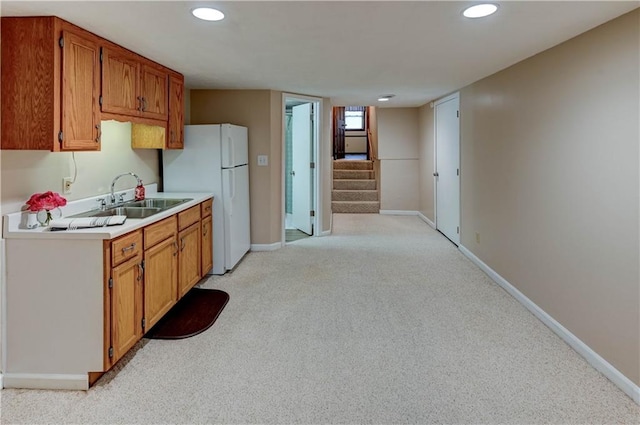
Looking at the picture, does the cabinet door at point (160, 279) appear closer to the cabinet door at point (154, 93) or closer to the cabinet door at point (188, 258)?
the cabinet door at point (188, 258)

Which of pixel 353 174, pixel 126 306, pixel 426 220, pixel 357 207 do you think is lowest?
pixel 126 306

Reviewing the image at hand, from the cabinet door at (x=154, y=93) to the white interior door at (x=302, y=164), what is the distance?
8.71 feet

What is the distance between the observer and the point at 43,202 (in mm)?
2354

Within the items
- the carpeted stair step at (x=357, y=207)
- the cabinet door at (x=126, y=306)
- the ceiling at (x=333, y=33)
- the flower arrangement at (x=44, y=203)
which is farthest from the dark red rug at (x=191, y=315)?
the carpeted stair step at (x=357, y=207)

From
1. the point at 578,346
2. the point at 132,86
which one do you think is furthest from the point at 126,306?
the point at 578,346

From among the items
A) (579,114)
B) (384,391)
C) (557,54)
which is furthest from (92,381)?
(557,54)

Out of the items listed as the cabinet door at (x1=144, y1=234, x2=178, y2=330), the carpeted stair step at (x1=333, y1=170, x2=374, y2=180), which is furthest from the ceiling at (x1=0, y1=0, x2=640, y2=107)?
the carpeted stair step at (x1=333, y1=170, x2=374, y2=180)

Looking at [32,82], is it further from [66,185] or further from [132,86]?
[132,86]

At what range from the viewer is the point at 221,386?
2285 mm

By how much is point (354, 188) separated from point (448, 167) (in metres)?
3.23

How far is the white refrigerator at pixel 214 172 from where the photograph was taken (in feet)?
14.0

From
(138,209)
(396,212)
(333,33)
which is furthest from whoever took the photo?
(396,212)

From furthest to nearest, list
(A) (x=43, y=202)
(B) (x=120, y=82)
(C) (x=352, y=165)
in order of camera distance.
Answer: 1. (C) (x=352, y=165)
2. (B) (x=120, y=82)
3. (A) (x=43, y=202)

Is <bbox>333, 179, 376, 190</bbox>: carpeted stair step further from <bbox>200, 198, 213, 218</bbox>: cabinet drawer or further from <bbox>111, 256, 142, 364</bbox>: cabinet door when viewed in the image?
<bbox>111, 256, 142, 364</bbox>: cabinet door
